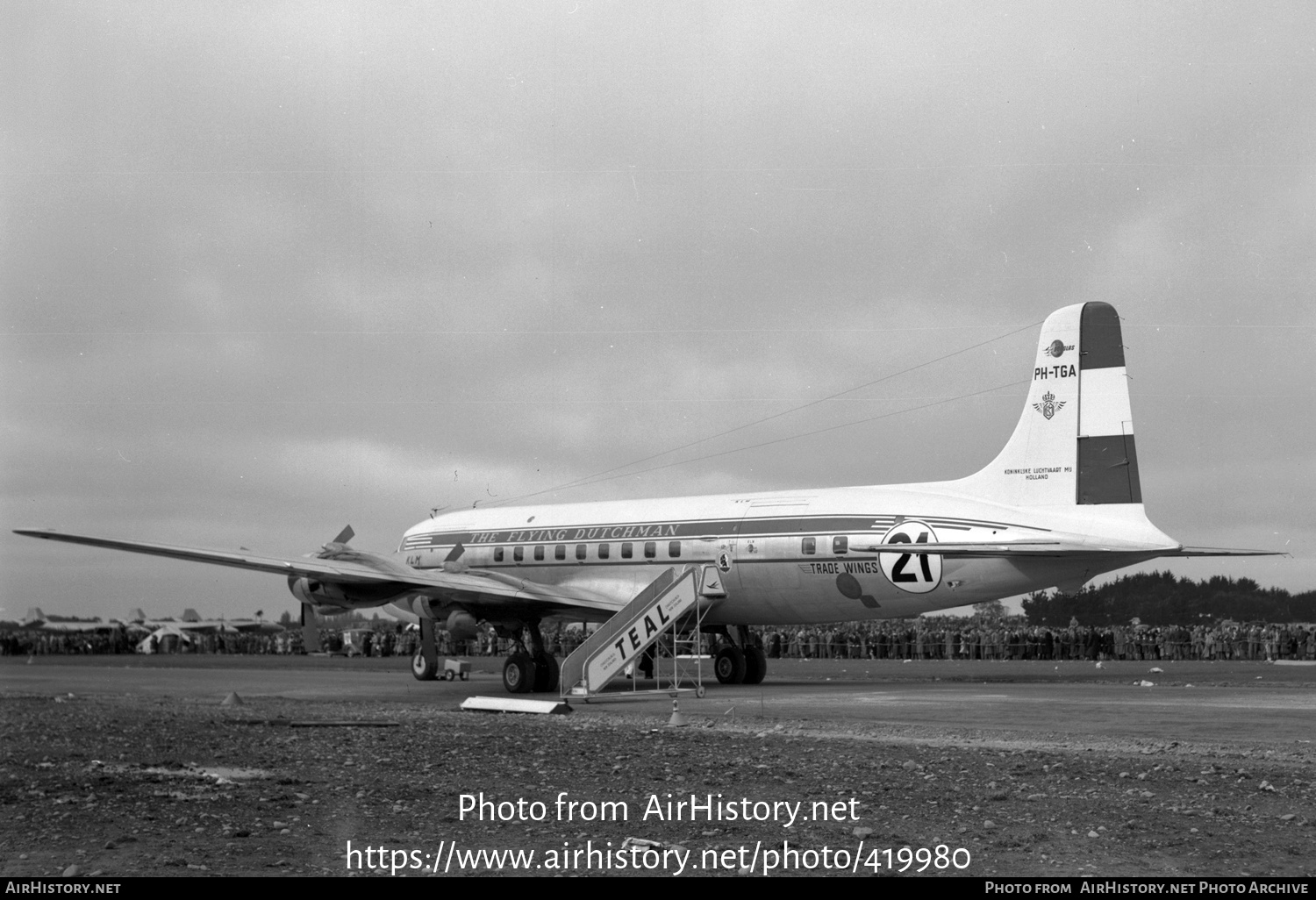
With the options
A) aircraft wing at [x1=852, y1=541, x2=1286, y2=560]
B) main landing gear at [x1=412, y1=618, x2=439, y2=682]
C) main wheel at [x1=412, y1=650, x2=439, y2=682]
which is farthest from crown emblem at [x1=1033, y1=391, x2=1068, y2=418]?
main wheel at [x1=412, y1=650, x2=439, y2=682]

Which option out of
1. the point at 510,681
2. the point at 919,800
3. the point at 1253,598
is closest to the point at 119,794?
the point at 919,800

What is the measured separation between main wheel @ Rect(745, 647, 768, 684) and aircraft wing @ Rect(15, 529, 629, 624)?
279cm

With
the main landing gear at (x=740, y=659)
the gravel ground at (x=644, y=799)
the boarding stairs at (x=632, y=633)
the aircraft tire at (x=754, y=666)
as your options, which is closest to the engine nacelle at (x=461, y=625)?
the boarding stairs at (x=632, y=633)

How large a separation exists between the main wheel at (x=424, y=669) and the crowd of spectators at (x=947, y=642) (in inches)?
89.4

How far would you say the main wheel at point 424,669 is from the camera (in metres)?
26.2

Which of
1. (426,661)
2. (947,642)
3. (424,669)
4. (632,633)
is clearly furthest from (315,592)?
(947,642)

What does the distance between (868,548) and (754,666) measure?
4221mm

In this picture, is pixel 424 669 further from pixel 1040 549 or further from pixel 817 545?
pixel 1040 549

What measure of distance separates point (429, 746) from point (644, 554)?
43.2ft

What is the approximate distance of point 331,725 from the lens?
14570 mm

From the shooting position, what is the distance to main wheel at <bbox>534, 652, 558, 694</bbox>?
73.3ft

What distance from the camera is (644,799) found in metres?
8.92
